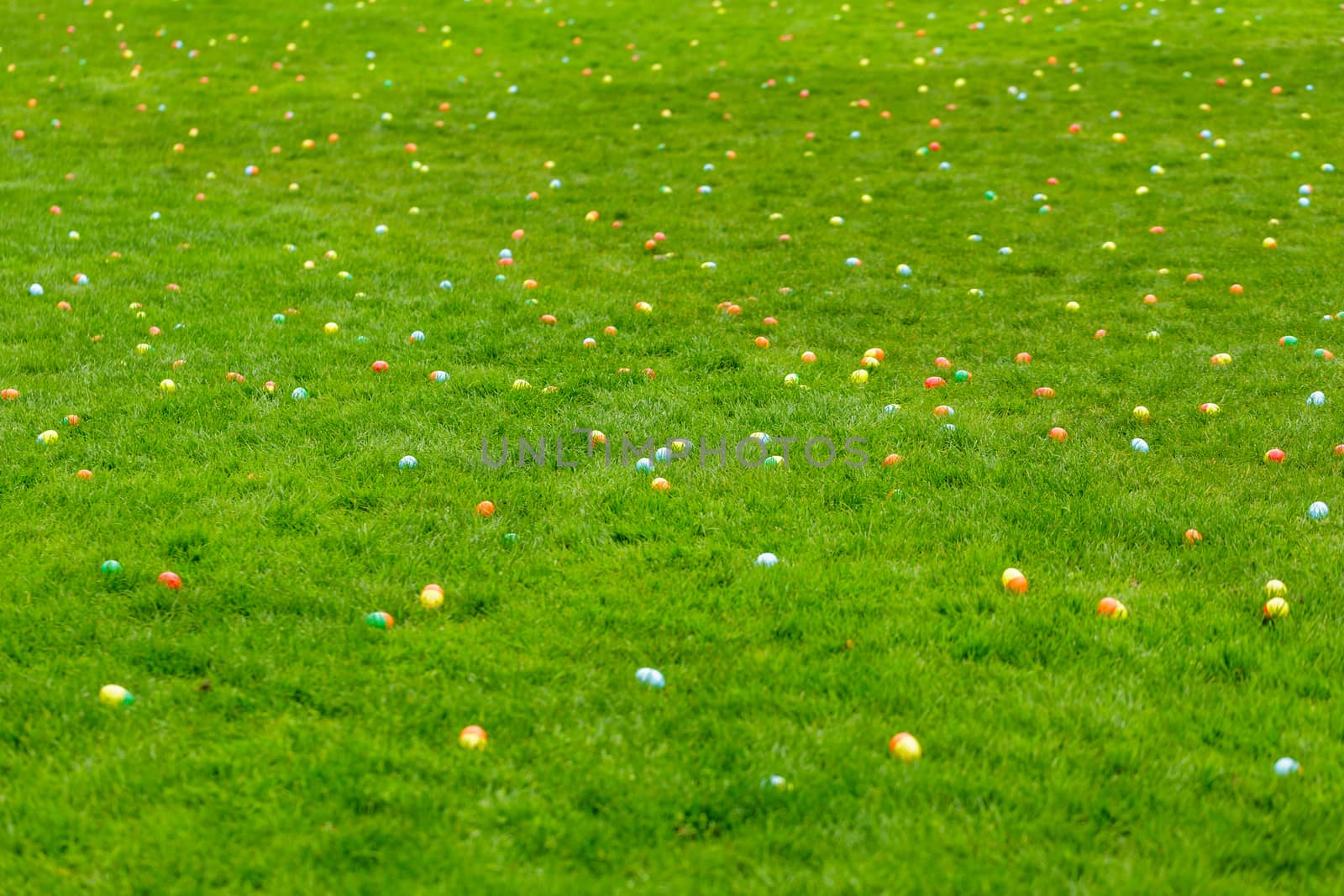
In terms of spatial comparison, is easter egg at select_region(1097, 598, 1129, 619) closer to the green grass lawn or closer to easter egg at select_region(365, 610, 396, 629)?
the green grass lawn

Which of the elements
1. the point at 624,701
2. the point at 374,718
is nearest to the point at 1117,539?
the point at 624,701

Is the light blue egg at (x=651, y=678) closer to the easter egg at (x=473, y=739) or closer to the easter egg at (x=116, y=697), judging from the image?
the easter egg at (x=473, y=739)

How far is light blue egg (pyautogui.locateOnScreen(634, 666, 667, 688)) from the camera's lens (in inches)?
158

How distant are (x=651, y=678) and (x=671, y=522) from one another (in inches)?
51.2

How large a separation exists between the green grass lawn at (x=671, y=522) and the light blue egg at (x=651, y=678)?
0.37 ft

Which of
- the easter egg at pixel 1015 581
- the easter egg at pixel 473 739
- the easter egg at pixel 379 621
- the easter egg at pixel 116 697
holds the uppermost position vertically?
the easter egg at pixel 116 697

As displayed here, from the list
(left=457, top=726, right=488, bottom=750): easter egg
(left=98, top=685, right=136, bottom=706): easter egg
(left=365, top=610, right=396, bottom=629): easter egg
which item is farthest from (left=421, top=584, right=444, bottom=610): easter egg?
(left=98, top=685, right=136, bottom=706): easter egg

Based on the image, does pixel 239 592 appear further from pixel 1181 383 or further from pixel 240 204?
pixel 240 204

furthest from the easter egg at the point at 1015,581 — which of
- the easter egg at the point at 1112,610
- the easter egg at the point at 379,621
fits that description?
the easter egg at the point at 379,621

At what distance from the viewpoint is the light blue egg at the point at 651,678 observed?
13.2 feet

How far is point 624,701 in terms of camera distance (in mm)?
3949

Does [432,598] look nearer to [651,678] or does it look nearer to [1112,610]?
[651,678]

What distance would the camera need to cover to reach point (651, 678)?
4.02 meters

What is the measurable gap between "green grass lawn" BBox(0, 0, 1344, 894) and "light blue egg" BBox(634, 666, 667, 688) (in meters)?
0.11
